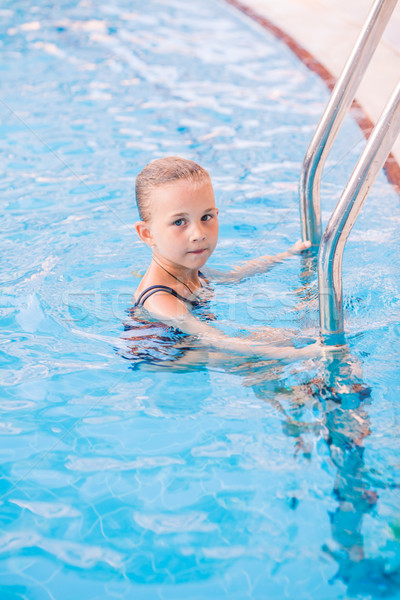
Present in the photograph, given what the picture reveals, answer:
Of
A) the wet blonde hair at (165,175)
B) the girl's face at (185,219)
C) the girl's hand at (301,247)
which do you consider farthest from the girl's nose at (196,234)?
the girl's hand at (301,247)

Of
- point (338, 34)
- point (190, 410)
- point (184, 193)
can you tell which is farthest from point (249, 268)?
point (338, 34)

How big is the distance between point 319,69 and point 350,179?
14.4ft

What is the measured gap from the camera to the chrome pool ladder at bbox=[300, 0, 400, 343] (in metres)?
1.67

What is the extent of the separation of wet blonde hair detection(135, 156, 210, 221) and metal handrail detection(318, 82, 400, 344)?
59 centimetres

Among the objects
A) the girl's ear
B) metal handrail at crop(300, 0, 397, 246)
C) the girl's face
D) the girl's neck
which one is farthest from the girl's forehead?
metal handrail at crop(300, 0, 397, 246)

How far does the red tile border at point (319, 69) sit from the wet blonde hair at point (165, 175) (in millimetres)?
1928

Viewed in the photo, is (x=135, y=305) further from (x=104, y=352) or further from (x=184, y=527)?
(x=184, y=527)

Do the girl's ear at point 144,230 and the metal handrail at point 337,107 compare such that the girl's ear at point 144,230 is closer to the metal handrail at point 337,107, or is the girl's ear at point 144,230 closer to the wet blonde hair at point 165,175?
the wet blonde hair at point 165,175

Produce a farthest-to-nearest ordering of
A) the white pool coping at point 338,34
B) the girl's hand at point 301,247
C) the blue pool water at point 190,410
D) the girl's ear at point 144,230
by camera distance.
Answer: the white pool coping at point 338,34 < the girl's hand at point 301,247 < the girl's ear at point 144,230 < the blue pool water at point 190,410

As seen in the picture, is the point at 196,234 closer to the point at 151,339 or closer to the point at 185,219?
the point at 185,219

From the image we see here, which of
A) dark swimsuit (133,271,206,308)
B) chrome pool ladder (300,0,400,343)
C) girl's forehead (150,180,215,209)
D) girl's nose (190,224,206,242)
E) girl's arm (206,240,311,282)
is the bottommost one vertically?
girl's arm (206,240,311,282)

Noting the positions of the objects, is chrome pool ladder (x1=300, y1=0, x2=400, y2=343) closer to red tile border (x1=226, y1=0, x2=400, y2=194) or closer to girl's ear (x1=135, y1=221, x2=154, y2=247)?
girl's ear (x1=135, y1=221, x2=154, y2=247)

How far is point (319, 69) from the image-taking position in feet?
18.7

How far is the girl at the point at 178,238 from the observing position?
215 cm
